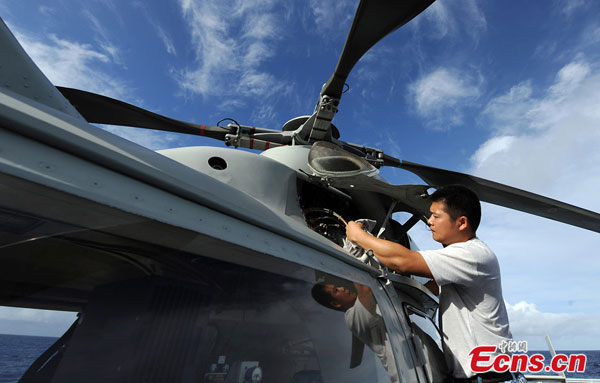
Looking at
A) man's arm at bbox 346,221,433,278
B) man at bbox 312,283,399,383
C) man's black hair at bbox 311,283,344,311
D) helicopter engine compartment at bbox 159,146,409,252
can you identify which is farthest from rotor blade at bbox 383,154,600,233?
man's black hair at bbox 311,283,344,311

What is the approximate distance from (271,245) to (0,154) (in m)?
0.92

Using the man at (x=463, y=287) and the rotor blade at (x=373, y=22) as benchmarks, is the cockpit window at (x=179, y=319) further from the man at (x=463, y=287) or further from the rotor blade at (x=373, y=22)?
the rotor blade at (x=373, y=22)

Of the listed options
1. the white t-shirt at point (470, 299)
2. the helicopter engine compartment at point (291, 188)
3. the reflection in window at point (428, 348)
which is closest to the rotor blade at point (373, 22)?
the helicopter engine compartment at point (291, 188)

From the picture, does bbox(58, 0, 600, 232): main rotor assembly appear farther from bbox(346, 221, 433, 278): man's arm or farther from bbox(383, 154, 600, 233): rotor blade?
bbox(346, 221, 433, 278): man's arm

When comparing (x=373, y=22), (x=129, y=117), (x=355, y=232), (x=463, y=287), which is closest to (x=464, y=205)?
(x=463, y=287)

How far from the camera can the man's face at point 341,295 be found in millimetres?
1758

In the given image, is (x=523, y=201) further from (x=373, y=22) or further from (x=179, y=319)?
(x=179, y=319)

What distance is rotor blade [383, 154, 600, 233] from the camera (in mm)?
3484

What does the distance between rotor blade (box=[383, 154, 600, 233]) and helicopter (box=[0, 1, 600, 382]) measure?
2.08 m

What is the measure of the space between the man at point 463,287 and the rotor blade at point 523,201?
5.35 ft

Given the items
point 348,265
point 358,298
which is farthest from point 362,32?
point 358,298

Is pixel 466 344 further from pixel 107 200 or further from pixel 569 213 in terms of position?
pixel 569 213

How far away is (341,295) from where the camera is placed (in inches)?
70.9

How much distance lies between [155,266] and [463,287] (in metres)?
1.77
